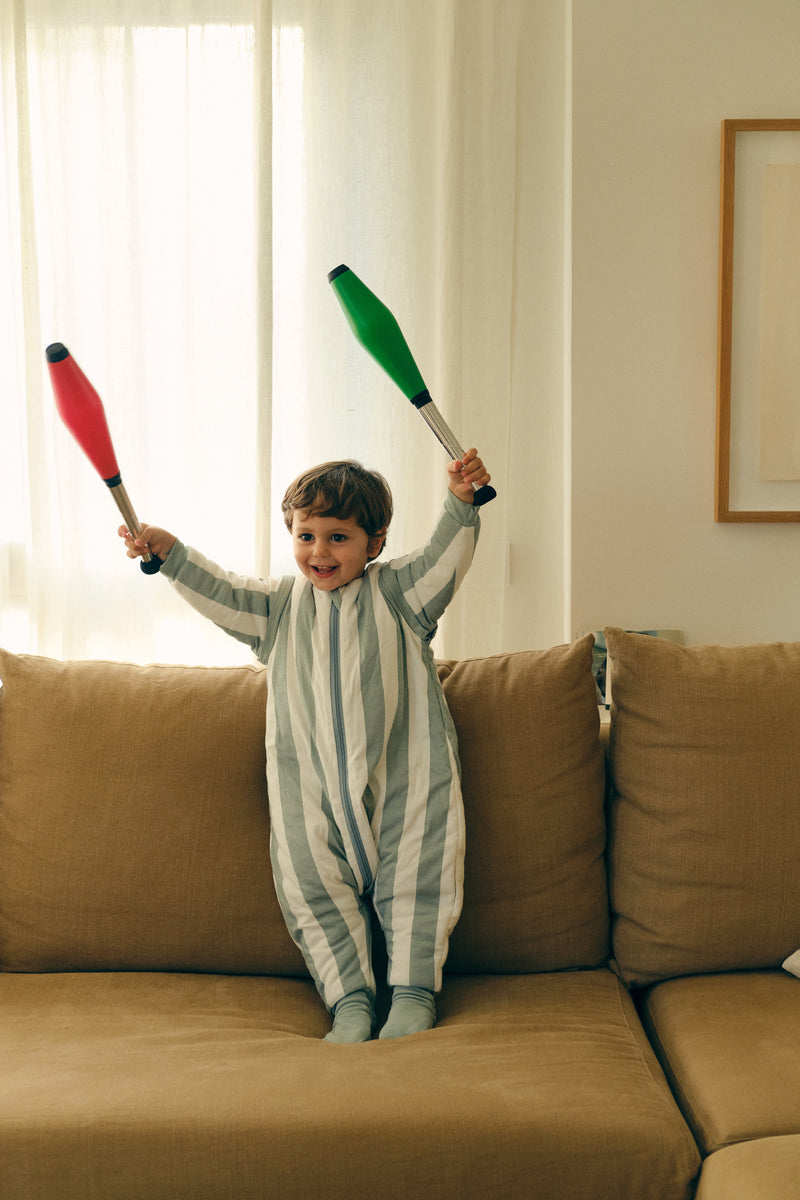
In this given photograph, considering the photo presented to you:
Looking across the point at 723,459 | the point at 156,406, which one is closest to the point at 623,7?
the point at 723,459

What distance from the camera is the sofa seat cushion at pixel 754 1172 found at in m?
1.06

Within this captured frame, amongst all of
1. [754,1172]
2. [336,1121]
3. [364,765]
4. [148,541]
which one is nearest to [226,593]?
[148,541]

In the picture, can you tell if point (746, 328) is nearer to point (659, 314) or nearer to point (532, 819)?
point (659, 314)

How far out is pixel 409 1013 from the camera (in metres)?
1.41

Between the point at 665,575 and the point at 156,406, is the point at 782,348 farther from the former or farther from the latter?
the point at 156,406

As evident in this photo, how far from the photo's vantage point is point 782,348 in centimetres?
210

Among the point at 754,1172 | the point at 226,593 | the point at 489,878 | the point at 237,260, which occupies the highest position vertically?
the point at 237,260

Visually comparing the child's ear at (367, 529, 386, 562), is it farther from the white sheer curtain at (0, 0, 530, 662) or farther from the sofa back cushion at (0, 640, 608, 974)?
the white sheer curtain at (0, 0, 530, 662)

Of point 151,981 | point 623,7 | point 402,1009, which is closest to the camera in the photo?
point 402,1009

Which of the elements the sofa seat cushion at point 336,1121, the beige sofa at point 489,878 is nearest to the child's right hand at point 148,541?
the beige sofa at point 489,878

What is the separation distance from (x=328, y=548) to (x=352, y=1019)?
2.30 feet

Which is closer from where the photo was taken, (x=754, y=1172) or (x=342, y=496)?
(x=754, y=1172)

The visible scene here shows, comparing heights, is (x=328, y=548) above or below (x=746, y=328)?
below

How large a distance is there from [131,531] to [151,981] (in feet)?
2.28
